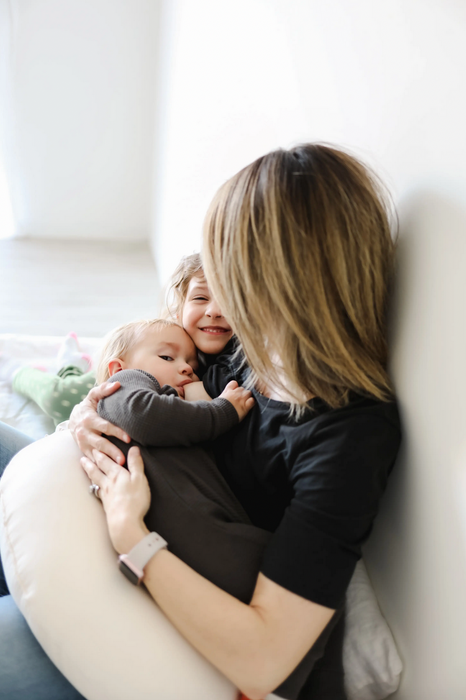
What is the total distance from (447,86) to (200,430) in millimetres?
678

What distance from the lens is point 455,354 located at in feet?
2.27

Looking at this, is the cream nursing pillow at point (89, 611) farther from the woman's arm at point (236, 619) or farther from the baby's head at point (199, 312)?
the baby's head at point (199, 312)

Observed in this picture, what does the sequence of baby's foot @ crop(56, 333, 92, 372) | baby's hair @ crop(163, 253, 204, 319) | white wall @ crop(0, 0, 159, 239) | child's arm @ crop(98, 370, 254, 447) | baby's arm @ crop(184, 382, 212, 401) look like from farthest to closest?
white wall @ crop(0, 0, 159, 239), baby's foot @ crop(56, 333, 92, 372), baby's hair @ crop(163, 253, 204, 319), baby's arm @ crop(184, 382, 212, 401), child's arm @ crop(98, 370, 254, 447)

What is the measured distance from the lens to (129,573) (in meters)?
0.86

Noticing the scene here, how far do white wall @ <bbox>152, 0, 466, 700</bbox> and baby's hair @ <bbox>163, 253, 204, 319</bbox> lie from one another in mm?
388

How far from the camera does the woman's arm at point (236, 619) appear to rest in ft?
2.52

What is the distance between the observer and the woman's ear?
1.27 metres

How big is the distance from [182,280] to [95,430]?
499 millimetres

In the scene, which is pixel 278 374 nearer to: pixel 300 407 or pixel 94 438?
pixel 300 407

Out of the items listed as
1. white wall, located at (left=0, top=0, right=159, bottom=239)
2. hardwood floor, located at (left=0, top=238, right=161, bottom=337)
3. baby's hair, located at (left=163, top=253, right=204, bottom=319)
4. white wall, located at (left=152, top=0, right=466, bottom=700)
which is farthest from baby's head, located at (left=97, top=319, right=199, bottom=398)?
white wall, located at (left=0, top=0, right=159, bottom=239)

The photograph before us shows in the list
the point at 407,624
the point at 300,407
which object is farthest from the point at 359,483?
the point at 407,624

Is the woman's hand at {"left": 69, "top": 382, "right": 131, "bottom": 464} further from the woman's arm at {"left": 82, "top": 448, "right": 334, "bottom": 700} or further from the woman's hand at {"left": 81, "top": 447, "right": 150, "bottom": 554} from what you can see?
the woman's arm at {"left": 82, "top": 448, "right": 334, "bottom": 700}

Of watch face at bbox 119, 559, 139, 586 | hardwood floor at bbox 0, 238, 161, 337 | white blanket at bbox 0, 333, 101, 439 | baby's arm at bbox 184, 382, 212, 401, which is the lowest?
hardwood floor at bbox 0, 238, 161, 337

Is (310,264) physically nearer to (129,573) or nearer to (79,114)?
(129,573)
